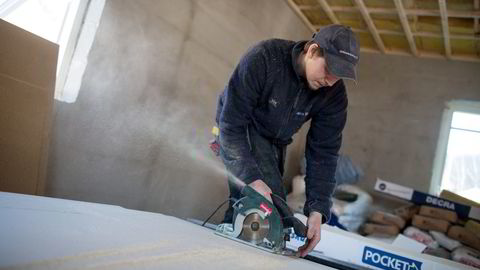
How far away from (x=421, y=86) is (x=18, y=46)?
449 cm

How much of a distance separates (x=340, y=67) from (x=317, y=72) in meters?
0.13

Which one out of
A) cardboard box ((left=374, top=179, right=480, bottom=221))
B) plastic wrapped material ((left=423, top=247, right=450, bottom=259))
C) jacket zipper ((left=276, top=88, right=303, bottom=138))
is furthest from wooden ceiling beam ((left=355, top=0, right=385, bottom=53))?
jacket zipper ((left=276, top=88, right=303, bottom=138))

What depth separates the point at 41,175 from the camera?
6.20 feet

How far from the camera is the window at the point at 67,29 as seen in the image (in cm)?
225

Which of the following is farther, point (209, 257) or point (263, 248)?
point (263, 248)

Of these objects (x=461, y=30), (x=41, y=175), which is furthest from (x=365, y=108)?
(x=41, y=175)

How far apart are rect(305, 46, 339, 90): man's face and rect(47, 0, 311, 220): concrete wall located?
1377 mm

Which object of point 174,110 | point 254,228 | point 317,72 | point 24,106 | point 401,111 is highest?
point 401,111

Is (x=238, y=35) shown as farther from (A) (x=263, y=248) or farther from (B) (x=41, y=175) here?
(A) (x=263, y=248)

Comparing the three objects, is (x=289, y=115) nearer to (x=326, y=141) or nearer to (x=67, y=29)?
(x=326, y=141)

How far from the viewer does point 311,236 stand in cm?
152

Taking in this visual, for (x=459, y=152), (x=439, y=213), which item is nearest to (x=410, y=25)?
(x=459, y=152)

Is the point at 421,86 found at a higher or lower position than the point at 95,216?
higher

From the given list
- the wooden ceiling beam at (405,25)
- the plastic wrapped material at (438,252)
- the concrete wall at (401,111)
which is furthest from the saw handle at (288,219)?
the concrete wall at (401,111)
